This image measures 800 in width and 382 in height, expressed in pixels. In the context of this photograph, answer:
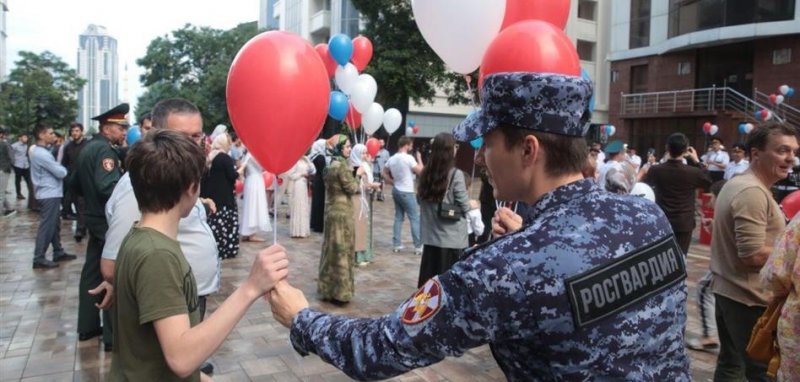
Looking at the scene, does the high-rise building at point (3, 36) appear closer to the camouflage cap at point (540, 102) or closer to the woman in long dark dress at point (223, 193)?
the woman in long dark dress at point (223, 193)

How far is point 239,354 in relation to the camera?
4.50 meters

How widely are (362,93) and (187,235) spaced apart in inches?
227

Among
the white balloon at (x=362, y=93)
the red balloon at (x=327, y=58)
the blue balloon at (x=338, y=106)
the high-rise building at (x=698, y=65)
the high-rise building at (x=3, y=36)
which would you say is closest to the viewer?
the red balloon at (x=327, y=58)

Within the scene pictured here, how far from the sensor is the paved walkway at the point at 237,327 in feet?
13.6

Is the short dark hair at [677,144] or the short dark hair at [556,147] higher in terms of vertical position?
the short dark hair at [677,144]

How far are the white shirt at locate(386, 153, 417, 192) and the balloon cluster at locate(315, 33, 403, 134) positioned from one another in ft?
3.02

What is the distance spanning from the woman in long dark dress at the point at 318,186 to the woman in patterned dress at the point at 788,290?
843cm

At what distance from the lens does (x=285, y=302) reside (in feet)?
5.32

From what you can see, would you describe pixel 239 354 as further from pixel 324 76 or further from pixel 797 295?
pixel 797 295

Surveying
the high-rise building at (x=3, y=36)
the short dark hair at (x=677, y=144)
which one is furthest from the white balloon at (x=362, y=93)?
the high-rise building at (x=3, y=36)

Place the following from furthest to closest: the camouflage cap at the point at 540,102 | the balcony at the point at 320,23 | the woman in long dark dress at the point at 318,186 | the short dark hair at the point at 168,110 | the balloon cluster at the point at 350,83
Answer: the balcony at the point at 320,23 → the woman in long dark dress at the point at 318,186 → the balloon cluster at the point at 350,83 → the short dark hair at the point at 168,110 → the camouflage cap at the point at 540,102

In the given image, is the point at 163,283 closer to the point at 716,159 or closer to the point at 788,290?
the point at 788,290

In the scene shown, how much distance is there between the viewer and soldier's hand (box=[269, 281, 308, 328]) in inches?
62.6

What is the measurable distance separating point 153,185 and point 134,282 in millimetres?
299
